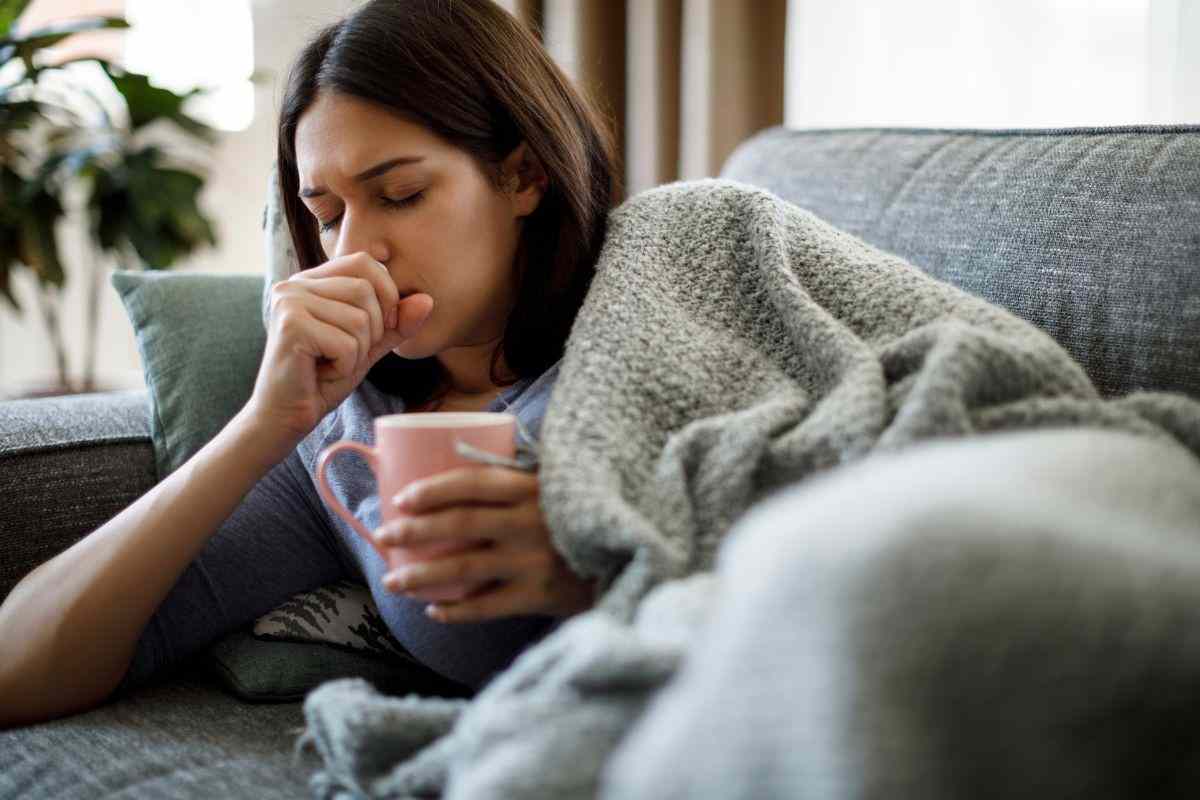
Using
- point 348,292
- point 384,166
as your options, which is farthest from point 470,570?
point 384,166

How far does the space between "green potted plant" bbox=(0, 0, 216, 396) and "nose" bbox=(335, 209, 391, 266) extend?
175cm

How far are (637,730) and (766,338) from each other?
17.0 inches

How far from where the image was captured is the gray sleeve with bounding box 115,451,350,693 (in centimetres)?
97

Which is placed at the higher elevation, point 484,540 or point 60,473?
point 484,540

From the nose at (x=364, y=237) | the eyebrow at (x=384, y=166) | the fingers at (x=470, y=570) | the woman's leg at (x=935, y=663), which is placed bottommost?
the fingers at (x=470, y=570)

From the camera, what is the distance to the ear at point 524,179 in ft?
3.31

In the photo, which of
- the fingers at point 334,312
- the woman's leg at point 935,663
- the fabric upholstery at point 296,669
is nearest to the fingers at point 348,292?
the fingers at point 334,312

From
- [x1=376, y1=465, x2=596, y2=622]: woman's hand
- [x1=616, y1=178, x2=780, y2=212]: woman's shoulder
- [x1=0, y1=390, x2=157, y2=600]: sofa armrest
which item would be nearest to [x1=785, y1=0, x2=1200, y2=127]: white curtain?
[x1=616, y1=178, x2=780, y2=212]: woman's shoulder

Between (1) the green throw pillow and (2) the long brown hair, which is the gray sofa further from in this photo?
(2) the long brown hair

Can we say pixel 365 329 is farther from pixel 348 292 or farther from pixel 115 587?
pixel 115 587

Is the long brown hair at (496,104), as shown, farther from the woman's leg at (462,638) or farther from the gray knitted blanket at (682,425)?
the woman's leg at (462,638)

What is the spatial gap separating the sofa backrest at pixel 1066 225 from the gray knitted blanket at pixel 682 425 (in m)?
0.14

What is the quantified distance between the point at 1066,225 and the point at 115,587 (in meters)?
0.89

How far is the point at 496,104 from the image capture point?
0.99 m
